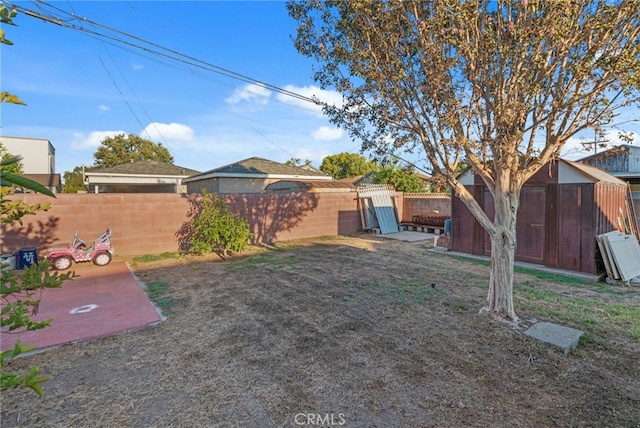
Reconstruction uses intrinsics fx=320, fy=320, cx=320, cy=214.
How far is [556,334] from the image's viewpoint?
336cm

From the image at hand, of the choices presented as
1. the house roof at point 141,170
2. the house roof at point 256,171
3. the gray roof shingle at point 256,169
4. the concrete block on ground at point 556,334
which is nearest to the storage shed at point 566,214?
the concrete block on ground at point 556,334

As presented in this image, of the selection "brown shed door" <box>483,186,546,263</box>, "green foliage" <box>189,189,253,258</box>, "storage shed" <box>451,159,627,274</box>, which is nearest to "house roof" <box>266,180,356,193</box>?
"green foliage" <box>189,189,253,258</box>

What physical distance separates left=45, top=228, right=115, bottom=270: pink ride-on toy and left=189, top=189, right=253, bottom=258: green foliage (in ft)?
6.07

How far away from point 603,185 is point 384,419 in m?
6.94

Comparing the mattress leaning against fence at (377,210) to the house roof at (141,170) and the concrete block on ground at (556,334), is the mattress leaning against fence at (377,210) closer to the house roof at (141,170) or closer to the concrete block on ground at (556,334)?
the concrete block on ground at (556,334)

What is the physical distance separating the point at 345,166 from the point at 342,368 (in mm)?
32814

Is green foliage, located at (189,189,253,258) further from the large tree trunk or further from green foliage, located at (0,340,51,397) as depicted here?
green foliage, located at (0,340,51,397)

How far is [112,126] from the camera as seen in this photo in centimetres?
1292

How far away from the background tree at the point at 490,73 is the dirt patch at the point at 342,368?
3.09 ft

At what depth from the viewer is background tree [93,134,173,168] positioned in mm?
29297

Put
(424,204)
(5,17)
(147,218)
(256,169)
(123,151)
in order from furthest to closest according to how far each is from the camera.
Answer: (123,151), (256,169), (424,204), (147,218), (5,17)

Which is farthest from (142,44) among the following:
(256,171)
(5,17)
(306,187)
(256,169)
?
(5,17)

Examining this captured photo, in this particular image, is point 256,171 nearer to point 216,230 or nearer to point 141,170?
point 141,170

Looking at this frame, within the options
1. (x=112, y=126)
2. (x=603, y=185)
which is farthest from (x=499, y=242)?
(x=112, y=126)
